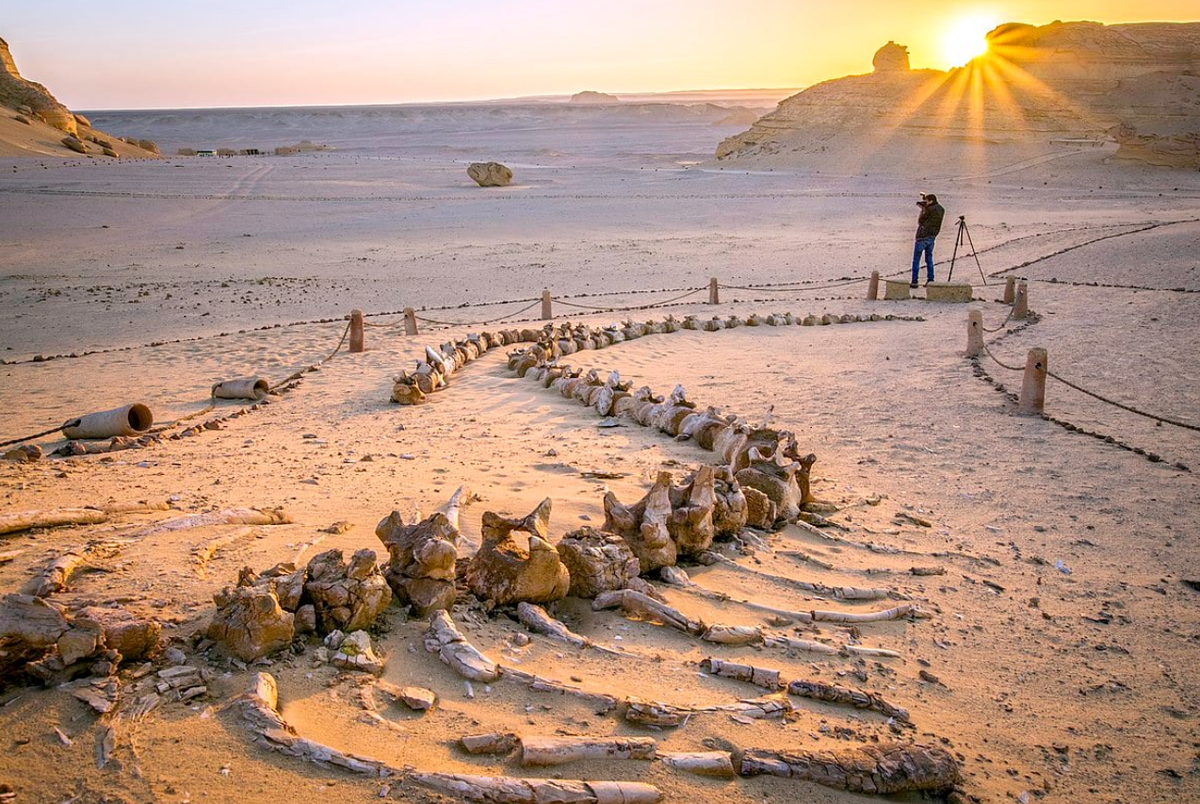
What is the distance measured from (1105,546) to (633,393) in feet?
15.4

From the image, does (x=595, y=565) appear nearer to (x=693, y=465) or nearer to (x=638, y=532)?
(x=638, y=532)

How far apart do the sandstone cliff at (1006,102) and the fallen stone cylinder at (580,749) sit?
4170cm

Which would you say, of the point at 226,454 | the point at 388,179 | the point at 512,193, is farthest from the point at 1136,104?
the point at 226,454

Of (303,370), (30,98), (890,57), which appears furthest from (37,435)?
(890,57)

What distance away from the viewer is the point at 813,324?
13273 mm

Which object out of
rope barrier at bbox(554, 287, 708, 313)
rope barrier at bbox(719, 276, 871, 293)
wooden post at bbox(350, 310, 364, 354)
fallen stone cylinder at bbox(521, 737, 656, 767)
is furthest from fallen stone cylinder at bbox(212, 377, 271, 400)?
rope barrier at bbox(719, 276, 871, 293)

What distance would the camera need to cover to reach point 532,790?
273 cm

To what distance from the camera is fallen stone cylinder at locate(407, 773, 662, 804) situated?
2.72m

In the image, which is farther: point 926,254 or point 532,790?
point 926,254

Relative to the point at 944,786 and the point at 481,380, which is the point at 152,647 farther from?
the point at 481,380

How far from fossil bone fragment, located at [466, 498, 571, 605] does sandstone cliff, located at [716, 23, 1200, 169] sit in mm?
40895

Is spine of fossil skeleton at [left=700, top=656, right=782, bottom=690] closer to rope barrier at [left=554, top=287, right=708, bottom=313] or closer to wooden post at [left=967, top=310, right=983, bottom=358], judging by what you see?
wooden post at [left=967, top=310, right=983, bottom=358]

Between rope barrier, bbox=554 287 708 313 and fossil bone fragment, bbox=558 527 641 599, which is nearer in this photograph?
fossil bone fragment, bbox=558 527 641 599

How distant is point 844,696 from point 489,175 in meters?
37.3
